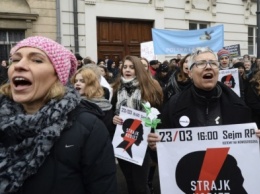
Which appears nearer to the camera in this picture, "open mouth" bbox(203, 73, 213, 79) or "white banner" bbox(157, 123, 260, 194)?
"white banner" bbox(157, 123, 260, 194)

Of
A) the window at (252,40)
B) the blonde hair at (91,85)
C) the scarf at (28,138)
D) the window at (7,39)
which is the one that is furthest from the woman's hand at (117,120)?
the window at (252,40)

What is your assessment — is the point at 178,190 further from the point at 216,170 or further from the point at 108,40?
the point at 108,40

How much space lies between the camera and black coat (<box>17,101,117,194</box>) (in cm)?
187

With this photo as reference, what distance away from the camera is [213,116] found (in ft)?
9.37

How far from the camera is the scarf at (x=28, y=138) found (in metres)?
1.83

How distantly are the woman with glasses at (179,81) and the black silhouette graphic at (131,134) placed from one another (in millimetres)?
648

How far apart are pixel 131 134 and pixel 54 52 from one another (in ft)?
7.66

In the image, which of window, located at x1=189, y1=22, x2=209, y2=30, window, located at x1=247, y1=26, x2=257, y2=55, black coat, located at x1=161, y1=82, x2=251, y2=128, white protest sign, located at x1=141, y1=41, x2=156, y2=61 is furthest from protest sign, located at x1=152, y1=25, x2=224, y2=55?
black coat, located at x1=161, y1=82, x2=251, y2=128

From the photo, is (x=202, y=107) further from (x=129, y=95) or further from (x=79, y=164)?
(x=129, y=95)

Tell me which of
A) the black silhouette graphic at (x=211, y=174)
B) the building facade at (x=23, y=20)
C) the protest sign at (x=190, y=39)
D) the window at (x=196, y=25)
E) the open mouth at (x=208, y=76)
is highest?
the window at (x=196, y=25)

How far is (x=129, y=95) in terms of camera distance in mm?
4445

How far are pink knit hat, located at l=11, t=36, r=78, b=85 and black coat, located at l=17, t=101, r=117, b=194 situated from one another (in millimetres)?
194

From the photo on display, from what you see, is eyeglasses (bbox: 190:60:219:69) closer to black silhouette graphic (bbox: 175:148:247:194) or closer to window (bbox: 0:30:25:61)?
black silhouette graphic (bbox: 175:148:247:194)

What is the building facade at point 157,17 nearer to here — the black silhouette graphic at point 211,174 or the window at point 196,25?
the window at point 196,25
